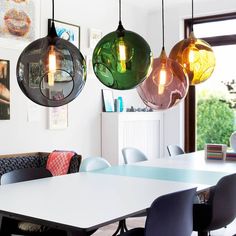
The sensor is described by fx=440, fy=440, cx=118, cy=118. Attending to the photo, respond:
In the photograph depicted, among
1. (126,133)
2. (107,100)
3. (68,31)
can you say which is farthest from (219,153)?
(68,31)

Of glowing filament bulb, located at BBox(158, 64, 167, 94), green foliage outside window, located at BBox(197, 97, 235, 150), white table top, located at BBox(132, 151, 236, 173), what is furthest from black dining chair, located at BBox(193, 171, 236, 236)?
green foliage outside window, located at BBox(197, 97, 235, 150)

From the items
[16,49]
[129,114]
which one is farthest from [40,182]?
[129,114]

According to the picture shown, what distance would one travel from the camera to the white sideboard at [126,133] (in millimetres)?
6633

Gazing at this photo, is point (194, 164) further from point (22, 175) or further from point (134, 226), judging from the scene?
point (22, 175)

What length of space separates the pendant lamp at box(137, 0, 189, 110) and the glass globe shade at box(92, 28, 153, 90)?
493 mm

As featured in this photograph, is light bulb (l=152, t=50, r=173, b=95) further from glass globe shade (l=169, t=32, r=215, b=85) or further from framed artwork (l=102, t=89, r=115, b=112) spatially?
framed artwork (l=102, t=89, r=115, b=112)

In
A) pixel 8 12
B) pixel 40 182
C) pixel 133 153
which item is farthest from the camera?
pixel 8 12

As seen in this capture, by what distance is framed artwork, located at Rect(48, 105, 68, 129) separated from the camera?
5914mm

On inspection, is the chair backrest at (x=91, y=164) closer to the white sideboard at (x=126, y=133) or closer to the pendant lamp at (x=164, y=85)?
the pendant lamp at (x=164, y=85)

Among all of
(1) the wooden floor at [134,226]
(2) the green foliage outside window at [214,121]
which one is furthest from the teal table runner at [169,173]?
(2) the green foliage outside window at [214,121]

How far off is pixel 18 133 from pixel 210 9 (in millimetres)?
3800

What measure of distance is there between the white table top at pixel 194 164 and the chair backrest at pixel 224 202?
0.60 metres

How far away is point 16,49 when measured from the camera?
17.9 feet

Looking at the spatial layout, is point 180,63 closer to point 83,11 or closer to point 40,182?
point 40,182
